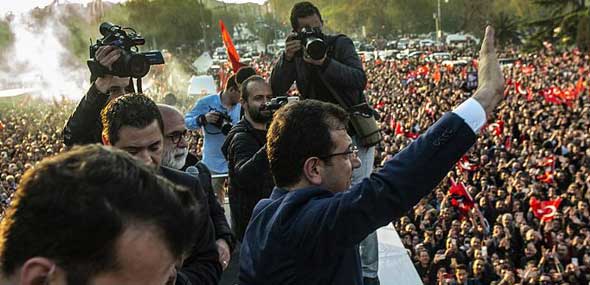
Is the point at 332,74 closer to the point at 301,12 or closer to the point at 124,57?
the point at 301,12

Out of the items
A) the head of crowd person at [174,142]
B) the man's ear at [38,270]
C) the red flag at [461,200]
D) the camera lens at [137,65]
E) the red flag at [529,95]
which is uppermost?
the camera lens at [137,65]

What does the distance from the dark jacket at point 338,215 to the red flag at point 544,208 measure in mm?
9513

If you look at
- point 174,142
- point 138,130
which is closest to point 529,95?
point 174,142

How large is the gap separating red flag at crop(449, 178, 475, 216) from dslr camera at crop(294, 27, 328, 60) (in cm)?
781

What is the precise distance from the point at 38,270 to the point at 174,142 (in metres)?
2.21

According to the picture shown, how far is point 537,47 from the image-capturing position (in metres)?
41.2

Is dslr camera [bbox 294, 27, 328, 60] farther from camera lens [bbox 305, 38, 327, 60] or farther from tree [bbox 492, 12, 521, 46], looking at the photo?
tree [bbox 492, 12, 521, 46]

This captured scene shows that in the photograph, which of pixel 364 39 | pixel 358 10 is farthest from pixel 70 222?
pixel 358 10

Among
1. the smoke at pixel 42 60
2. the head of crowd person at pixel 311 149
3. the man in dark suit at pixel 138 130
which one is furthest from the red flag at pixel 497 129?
the head of crowd person at pixel 311 149

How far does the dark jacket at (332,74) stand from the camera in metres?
4.10

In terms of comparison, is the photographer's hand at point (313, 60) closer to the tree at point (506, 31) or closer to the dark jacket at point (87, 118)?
the dark jacket at point (87, 118)

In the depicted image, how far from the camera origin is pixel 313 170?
234cm

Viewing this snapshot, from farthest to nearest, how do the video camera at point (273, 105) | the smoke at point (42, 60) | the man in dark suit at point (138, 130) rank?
the smoke at point (42, 60)
the video camera at point (273, 105)
the man in dark suit at point (138, 130)

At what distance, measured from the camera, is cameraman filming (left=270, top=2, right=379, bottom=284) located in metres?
4.08
